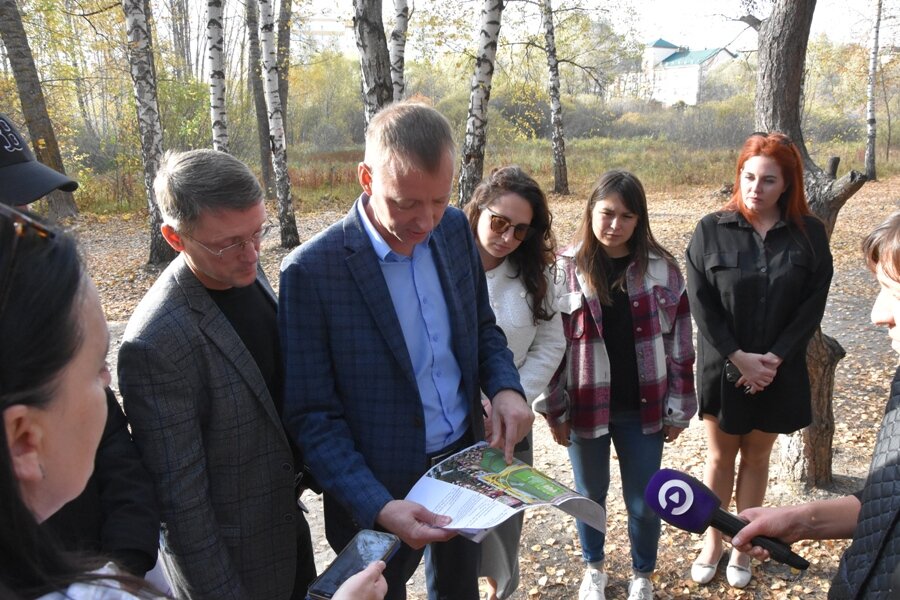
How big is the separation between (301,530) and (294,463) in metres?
Answer: 0.35

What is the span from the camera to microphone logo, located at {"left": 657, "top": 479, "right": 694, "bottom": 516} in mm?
1857

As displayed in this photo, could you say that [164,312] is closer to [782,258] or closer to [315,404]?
[315,404]

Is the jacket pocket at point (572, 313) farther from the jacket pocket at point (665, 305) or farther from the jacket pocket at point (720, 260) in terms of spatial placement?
the jacket pocket at point (720, 260)

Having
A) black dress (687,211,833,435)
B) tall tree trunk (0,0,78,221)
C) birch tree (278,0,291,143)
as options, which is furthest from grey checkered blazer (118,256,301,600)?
birch tree (278,0,291,143)

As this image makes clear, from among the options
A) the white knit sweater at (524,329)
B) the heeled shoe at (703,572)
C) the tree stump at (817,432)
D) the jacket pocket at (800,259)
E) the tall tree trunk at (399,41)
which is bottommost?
the heeled shoe at (703,572)

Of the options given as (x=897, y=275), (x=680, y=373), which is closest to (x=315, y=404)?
(x=897, y=275)

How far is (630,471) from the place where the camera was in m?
3.08

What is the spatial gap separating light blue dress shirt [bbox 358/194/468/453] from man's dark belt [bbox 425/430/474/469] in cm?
2

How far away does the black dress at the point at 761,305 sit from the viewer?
3.07 metres

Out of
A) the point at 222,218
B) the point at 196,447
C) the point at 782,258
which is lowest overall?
the point at 196,447

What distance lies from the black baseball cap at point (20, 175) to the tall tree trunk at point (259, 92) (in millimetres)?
16751

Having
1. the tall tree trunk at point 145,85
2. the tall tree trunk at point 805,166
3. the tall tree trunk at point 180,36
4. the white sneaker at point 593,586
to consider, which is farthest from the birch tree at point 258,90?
the white sneaker at point 593,586

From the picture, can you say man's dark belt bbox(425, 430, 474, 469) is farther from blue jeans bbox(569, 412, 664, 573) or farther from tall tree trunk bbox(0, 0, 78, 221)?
tall tree trunk bbox(0, 0, 78, 221)

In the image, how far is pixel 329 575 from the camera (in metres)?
1.44
